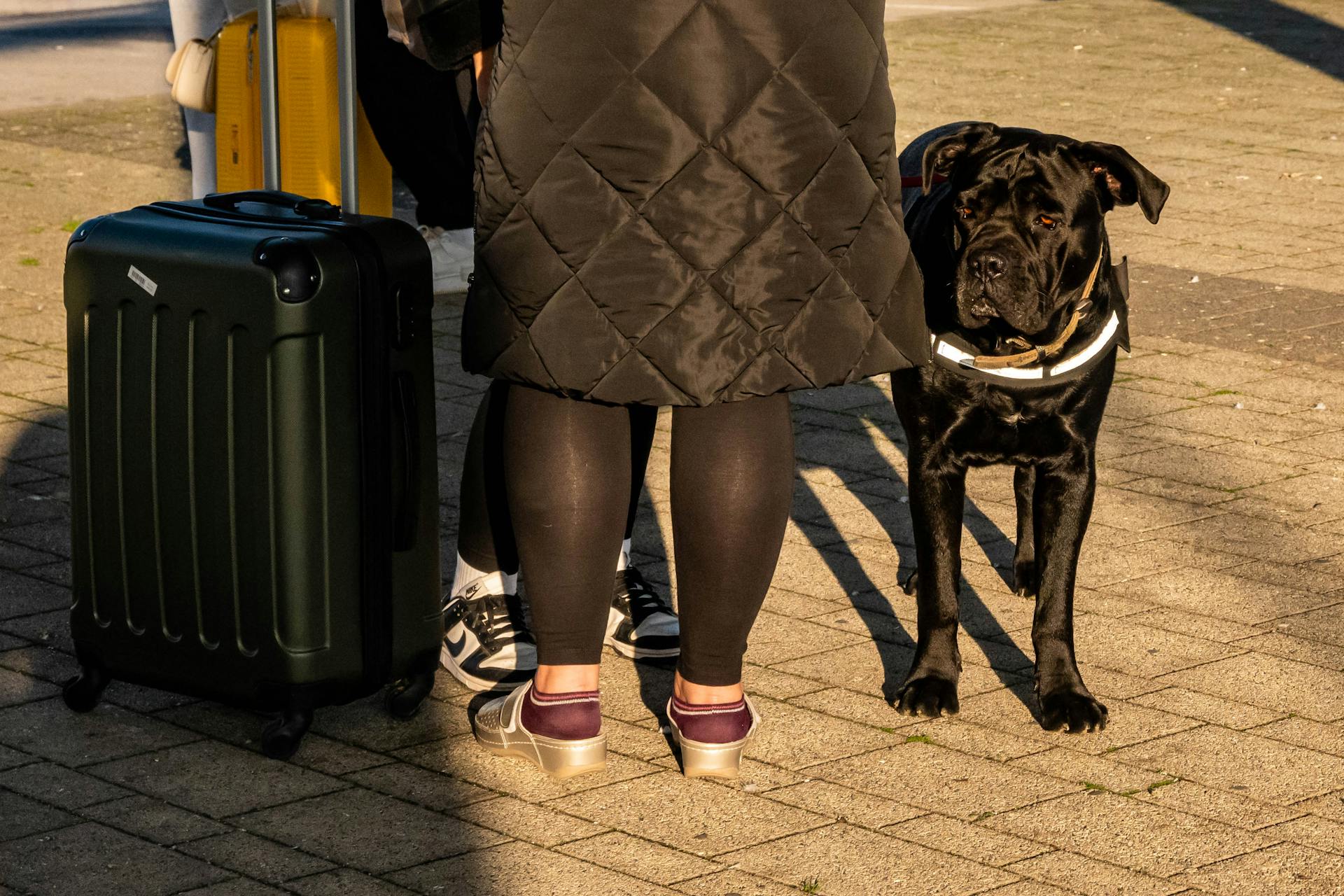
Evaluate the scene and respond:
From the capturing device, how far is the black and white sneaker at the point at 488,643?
3877 millimetres

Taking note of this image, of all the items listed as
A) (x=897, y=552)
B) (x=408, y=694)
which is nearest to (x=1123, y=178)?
(x=897, y=552)

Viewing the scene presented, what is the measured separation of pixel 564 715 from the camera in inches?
134

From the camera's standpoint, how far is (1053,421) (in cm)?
381

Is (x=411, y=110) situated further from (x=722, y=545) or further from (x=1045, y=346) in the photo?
(x=722, y=545)

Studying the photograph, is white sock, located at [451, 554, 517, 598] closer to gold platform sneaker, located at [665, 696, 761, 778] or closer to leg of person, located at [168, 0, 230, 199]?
gold platform sneaker, located at [665, 696, 761, 778]

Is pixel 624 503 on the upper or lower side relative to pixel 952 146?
lower

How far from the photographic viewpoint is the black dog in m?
3.71

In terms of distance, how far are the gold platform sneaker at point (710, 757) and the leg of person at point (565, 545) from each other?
16cm

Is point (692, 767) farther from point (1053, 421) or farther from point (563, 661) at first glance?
point (1053, 421)

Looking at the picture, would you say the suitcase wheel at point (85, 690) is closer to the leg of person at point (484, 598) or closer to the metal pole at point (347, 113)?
the leg of person at point (484, 598)

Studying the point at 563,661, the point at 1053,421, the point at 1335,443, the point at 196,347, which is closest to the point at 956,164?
the point at 1053,421

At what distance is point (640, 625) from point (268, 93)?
72.1 inches

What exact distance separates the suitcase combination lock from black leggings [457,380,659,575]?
0.50m

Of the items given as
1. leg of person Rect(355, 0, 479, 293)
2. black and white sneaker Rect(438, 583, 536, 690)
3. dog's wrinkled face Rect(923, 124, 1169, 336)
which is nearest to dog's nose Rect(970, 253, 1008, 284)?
dog's wrinkled face Rect(923, 124, 1169, 336)
